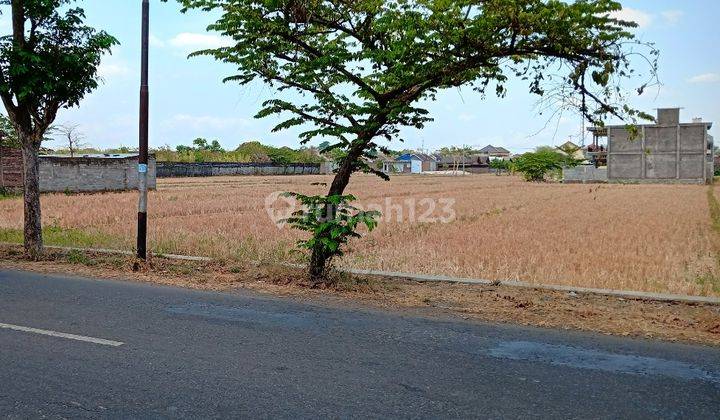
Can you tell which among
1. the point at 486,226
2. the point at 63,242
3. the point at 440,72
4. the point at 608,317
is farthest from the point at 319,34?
the point at 486,226

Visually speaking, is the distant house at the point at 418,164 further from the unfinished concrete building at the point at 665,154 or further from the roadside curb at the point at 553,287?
the roadside curb at the point at 553,287

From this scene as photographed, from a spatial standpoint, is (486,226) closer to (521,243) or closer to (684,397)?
(521,243)

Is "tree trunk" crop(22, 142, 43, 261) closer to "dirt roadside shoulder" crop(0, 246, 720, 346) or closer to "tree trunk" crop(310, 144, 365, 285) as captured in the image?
"dirt roadside shoulder" crop(0, 246, 720, 346)

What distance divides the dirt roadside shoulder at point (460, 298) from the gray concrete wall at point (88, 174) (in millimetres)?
23653

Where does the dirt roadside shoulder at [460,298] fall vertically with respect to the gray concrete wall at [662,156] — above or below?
below

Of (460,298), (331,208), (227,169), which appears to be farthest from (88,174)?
(227,169)

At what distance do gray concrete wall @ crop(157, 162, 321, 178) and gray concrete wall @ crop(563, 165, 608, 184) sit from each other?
1511 inches

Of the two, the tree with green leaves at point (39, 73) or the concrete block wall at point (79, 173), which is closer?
the tree with green leaves at point (39, 73)

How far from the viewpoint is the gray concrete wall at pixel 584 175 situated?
7138 centimetres

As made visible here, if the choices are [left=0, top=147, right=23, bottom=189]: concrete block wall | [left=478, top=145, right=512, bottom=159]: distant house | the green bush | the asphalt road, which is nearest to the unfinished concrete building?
the green bush

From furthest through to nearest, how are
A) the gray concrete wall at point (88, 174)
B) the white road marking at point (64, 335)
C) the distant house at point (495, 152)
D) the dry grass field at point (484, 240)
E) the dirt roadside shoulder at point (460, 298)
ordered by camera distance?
the distant house at point (495, 152), the gray concrete wall at point (88, 174), the dry grass field at point (484, 240), the dirt roadside shoulder at point (460, 298), the white road marking at point (64, 335)

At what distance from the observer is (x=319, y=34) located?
974cm

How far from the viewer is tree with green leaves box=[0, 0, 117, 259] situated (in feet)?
38.7

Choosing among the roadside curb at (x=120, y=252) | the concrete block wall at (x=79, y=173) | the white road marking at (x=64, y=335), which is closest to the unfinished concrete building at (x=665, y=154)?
the concrete block wall at (x=79, y=173)
